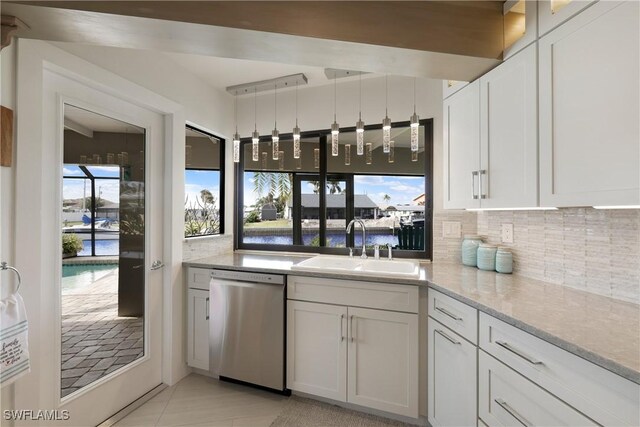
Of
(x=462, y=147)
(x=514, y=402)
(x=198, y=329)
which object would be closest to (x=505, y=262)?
(x=462, y=147)

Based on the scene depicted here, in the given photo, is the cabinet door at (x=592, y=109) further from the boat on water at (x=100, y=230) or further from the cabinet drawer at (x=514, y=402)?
the boat on water at (x=100, y=230)

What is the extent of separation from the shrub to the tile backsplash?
2.84m

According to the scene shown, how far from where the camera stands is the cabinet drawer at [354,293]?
1.80 meters

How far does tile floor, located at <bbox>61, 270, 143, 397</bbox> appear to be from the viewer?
1669mm

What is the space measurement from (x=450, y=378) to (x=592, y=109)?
144 centimetres

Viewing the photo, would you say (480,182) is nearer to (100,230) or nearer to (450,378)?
(450,378)

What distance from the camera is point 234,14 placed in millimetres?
1224

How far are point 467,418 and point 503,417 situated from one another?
10.8 inches

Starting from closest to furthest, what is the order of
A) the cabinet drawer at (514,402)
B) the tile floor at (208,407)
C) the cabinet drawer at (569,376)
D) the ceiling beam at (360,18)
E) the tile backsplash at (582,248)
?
1. the cabinet drawer at (569,376)
2. the cabinet drawer at (514,402)
3. the ceiling beam at (360,18)
4. the tile backsplash at (582,248)
5. the tile floor at (208,407)

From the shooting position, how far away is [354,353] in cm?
191

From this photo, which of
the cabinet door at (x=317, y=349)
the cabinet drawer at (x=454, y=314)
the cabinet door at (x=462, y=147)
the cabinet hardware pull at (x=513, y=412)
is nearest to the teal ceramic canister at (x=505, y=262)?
the cabinet door at (x=462, y=147)

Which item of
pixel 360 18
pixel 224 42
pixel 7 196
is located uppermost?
pixel 360 18

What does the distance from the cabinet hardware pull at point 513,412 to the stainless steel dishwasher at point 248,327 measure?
136cm

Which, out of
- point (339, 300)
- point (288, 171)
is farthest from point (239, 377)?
point (288, 171)
